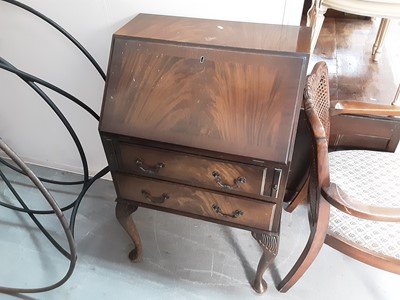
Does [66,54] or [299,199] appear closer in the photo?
[66,54]

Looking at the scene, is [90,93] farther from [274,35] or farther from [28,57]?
[274,35]

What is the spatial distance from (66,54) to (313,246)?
3.55 ft

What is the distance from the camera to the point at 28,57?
1.38 m

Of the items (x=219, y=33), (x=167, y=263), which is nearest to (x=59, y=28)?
(x=219, y=33)

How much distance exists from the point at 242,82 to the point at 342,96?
0.67m

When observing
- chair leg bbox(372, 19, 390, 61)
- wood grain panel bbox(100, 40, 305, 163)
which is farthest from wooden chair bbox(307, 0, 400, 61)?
wood grain panel bbox(100, 40, 305, 163)

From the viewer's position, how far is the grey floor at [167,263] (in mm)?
1319

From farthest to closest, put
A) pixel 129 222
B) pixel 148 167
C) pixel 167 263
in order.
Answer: pixel 167 263, pixel 129 222, pixel 148 167

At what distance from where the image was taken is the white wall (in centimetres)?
110

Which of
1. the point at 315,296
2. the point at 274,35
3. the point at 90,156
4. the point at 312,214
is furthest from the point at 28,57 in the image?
the point at 315,296

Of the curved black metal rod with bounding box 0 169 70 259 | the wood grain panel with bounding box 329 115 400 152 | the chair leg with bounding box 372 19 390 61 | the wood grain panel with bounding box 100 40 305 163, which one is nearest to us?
the wood grain panel with bounding box 100 40 305 163

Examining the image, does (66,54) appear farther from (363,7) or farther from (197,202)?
(363,7)

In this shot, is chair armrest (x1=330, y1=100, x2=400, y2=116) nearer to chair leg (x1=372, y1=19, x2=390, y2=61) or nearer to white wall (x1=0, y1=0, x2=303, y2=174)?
white wall (x1=0, y1=0, x2=303, y2=174)

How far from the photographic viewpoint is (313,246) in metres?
1.12
